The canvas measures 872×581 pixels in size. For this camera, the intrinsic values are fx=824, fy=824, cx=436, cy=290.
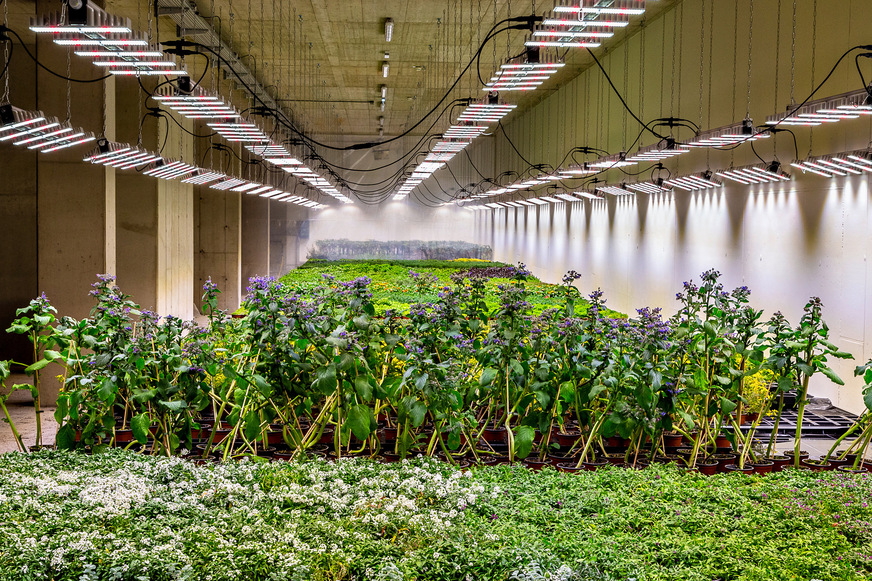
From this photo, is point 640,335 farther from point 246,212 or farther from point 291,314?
point 246,212

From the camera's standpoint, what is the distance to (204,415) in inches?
254

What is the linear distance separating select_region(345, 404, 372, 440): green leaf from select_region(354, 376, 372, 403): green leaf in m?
0.07

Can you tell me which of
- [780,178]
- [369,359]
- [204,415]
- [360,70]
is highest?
[360,70]

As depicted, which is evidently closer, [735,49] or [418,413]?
[418,413]

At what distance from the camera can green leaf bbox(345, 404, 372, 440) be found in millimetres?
4840

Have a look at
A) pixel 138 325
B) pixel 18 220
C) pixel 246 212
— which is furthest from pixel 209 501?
pixel 246 212

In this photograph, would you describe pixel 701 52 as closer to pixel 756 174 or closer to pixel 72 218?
pixel 756 174

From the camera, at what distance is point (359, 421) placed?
487cm

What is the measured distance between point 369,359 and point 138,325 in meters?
1.84

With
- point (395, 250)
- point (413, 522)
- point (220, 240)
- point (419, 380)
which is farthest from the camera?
point (395, 250)

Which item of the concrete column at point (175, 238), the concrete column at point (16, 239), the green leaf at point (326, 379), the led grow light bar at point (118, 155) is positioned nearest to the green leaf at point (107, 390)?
the green leaf at point (326, 379)

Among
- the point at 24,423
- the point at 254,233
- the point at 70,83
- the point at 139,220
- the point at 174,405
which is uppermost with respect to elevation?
the point at 70,83

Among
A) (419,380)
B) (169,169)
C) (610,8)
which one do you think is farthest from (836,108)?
(169,169)

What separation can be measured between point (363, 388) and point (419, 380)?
0.39 m
